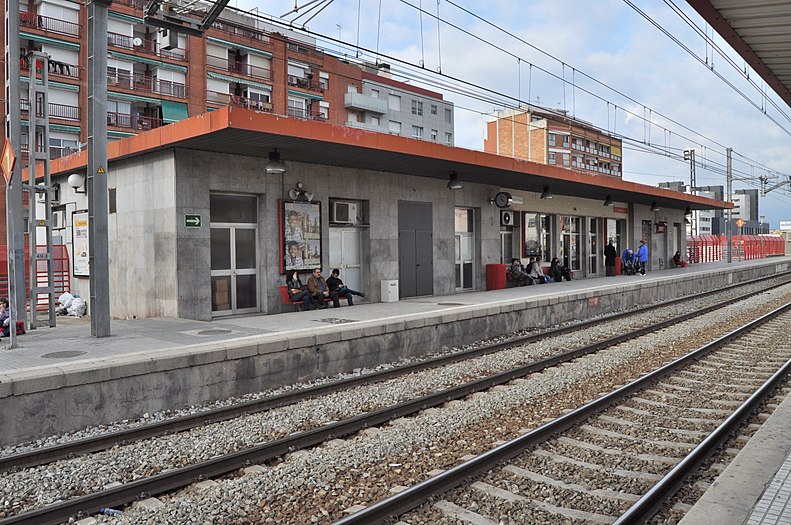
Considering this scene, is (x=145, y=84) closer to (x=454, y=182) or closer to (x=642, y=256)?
(x=454, y=182)

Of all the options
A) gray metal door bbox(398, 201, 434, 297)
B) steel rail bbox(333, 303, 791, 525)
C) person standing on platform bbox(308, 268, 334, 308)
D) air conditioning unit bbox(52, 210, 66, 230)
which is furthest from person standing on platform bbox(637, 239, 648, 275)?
air conditioning unit bbox(52, 210, 66, 230)

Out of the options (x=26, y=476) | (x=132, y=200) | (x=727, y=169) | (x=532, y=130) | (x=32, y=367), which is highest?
(x=532, y=130)

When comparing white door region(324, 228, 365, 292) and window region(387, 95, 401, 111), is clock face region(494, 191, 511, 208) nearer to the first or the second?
white door region(324, 228, 365, 292)

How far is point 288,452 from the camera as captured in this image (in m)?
5.98

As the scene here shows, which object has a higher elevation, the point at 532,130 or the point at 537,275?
the point at 532,130

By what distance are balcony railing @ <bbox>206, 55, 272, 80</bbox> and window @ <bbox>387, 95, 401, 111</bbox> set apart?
53.6 feet

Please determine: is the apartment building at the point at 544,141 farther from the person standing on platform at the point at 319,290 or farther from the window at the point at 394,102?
the person standing on platform at the point at 319,290

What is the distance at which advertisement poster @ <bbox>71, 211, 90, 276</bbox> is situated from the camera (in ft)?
52.5

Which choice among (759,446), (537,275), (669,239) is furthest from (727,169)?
(759,446)

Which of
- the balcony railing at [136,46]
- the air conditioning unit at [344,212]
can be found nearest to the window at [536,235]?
the air conditioning unit at [344,212]

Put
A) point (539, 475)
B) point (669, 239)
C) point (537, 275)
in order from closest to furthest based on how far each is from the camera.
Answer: point (539, 475) < point (537, 275) < point (669, 239)

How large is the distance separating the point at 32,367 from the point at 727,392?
8.81 metres

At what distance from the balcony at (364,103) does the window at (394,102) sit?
1690mm

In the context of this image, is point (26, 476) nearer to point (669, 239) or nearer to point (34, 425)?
point (34, 425)
